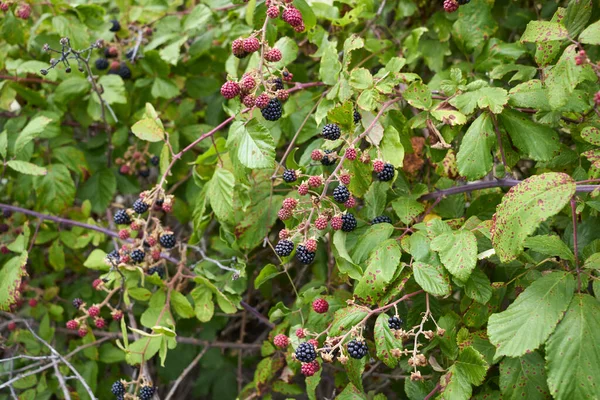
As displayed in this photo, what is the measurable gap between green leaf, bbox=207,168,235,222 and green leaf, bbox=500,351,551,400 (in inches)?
38.7

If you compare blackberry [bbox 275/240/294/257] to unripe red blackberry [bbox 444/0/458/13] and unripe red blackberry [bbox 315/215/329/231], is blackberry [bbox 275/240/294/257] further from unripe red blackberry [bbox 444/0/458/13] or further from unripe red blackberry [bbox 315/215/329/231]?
unripe red blackberry [bbox 444/0/458/13]

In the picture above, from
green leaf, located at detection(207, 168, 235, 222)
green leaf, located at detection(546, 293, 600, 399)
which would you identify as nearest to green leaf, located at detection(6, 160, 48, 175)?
green leaf, located at detection(207, 168, 235, 222)

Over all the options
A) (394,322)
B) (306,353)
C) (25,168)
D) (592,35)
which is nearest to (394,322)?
(394,322)

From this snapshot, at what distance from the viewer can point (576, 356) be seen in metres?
1.38

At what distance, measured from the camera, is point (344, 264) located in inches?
70.7

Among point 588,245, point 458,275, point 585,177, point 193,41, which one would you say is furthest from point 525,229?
point 193,41

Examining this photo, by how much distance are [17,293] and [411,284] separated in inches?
63.4

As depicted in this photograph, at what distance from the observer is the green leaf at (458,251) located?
157 centimetres

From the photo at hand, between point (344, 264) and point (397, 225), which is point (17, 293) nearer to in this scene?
point (344, 264)

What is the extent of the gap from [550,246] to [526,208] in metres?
0.22

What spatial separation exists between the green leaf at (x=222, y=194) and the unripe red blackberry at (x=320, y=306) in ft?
1.37

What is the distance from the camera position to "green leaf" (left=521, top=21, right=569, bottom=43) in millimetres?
1588

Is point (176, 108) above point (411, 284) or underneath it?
underneath

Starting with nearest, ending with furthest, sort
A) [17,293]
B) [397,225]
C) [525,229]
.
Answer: [525,229]
[397,225]
[17,293]
